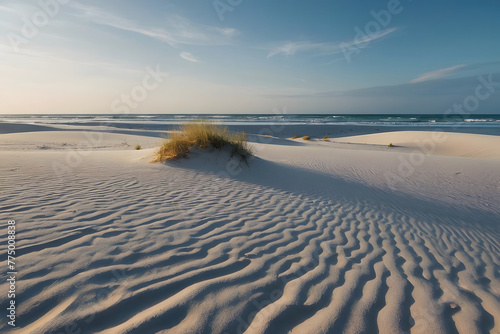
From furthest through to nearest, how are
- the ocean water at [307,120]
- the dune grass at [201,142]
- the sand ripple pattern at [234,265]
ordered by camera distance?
the ocean water at [307,120] < the dune grass at [201,142] < the sand ripple pattern at [234,265]

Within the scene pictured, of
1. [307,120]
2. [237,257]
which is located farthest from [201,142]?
[307,120]

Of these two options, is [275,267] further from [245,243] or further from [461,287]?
[461,287]

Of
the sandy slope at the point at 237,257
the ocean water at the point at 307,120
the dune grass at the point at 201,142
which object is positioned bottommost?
the ocean water at the point at 307,120

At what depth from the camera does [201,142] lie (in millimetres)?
7836

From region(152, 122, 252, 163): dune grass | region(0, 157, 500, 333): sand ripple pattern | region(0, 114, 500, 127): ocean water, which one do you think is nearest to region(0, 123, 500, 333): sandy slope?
region(0, 157, 500, 333): sand ripple pattern

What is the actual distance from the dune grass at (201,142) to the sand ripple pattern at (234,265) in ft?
8.69

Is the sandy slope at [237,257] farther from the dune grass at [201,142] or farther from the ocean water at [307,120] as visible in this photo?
the ocean water at [307,120]

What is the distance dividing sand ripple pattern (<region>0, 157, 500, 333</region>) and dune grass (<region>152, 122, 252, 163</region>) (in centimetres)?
265

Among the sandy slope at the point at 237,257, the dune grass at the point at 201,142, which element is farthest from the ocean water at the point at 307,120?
the sandy slope at the point at 237,257

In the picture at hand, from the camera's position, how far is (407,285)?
8.88ft

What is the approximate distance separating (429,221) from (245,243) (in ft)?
12.3

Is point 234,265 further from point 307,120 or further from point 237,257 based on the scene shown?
point 307,120

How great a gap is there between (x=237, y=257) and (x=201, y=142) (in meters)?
5.38

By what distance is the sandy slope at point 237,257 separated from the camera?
6.72 feet
